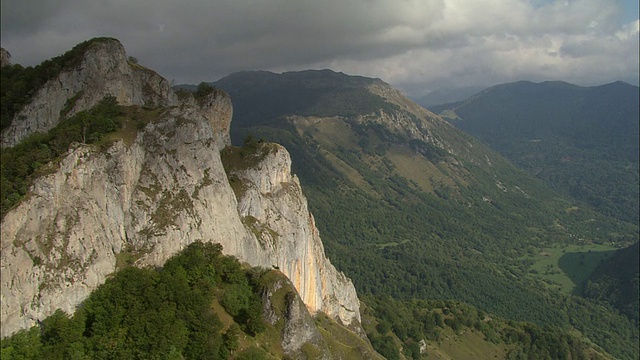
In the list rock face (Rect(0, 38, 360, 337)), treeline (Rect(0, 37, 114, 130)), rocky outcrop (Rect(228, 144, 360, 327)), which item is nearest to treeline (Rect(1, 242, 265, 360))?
rock face (Rect(0, 38, 360, 337))

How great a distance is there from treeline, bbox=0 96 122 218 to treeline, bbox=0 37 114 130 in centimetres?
1184

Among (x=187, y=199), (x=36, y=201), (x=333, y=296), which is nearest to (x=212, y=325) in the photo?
(x=187, y=199)

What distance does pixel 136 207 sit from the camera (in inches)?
2377

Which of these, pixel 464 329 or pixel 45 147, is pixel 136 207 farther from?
pixel 464 329

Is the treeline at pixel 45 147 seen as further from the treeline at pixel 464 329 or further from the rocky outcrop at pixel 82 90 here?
the treeline at pixel 464 329

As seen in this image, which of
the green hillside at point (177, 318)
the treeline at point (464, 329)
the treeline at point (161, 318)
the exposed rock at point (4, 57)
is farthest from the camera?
the treeline at point (464, 329)

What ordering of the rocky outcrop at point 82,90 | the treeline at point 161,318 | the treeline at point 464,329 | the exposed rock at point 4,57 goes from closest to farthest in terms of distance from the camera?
the treeline at point 161,318 < the rocky outcrop at point 82,90 < the exposed rock at point 4,57 < the treeline at point 464,329

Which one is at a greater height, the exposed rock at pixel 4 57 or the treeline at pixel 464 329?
the exposed rock at pixel 4 57

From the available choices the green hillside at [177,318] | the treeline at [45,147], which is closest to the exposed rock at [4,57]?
the treeline at [45,147]

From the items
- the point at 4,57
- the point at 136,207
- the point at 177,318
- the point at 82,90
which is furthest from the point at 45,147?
the point at 4,57

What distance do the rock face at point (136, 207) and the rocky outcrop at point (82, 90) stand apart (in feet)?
0.60

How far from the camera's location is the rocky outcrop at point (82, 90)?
234ft

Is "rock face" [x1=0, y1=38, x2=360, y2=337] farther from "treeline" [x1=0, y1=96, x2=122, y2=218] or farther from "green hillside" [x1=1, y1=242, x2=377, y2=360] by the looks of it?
"treeline" [x1=0, y1=96, x2=122, y2=218]

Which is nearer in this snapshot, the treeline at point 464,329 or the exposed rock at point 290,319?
the exposed rock at point 290,319
